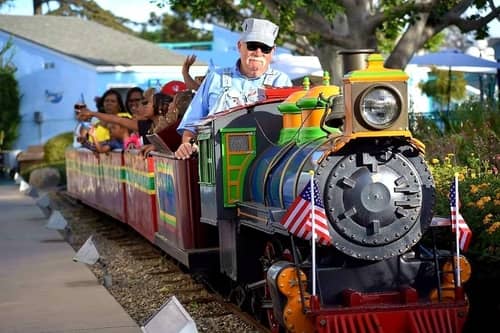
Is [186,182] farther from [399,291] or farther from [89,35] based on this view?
[89,35]

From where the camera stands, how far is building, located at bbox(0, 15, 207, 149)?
107ft

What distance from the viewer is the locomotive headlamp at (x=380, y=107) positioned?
21.0 feet

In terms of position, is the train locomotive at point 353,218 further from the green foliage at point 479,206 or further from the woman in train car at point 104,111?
the woman in train car at point 104,111

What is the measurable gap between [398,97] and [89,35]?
33.8m

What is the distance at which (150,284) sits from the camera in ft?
36.6

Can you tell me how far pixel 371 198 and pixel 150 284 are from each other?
497 cm

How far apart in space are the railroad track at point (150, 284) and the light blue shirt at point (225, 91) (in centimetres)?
164

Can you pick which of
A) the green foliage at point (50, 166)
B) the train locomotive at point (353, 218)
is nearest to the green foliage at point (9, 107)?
the green foliage at point (50, 166)

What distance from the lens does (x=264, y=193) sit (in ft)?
25.4

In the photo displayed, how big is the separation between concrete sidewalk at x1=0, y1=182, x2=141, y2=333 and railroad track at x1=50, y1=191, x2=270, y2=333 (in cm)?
37

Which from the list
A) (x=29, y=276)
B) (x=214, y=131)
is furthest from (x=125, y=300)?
(x=214, y=131)

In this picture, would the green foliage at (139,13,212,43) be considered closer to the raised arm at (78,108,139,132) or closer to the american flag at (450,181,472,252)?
the raised arm at (78,108,139,132)

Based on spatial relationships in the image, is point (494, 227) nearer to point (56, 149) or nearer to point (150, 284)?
point (150, 284)

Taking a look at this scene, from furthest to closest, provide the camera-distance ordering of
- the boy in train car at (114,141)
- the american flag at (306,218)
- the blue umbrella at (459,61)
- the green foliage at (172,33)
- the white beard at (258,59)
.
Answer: the green foliage at (172,33)
the blue umbrella at (459,61)
the boy in train car at (114,141)
the white beard at (258,59)
the american flag at (306,218)
